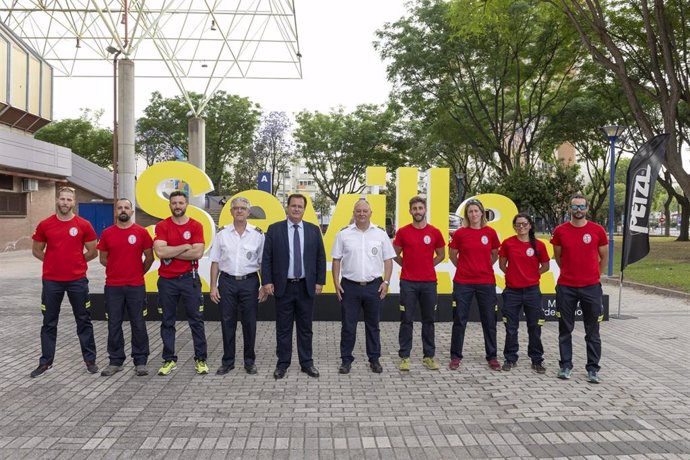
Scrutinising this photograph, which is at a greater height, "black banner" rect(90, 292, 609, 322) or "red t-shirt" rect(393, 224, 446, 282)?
"red t-shirt" rect(393, 224, 446, 282)

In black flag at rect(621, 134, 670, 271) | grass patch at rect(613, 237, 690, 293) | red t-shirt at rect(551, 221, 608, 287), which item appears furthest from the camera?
grass patch at rect(613, 237, 690, 293)

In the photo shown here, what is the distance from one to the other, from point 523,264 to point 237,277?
310 centimetres

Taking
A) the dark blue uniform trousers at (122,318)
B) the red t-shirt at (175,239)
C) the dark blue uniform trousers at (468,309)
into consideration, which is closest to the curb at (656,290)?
the dark blue uniform trousers at (468,309)

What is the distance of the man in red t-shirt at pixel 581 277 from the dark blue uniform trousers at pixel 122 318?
440 centimetres

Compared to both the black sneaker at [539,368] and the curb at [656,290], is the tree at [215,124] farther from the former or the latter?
the black sneaker at [539,368]

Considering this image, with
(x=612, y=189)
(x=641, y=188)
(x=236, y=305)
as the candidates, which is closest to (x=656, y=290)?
(x=612, y=189)

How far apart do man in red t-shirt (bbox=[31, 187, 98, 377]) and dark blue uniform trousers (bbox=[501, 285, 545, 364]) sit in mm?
4496

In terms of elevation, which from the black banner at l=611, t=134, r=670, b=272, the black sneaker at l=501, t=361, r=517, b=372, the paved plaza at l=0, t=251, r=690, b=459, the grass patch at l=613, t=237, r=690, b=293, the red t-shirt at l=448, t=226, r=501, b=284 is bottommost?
the paved plaza at l=0, t=251, r=690, b=459

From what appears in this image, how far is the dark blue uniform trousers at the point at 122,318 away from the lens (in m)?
5.85

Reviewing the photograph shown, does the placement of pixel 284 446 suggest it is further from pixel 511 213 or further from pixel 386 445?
pixel 511 213

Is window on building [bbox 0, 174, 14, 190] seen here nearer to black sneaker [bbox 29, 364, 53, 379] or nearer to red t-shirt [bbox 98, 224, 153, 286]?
black sneaker [bbox 29, 364, 53, 379]

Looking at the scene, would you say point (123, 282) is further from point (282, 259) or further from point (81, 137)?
point (81, 137)

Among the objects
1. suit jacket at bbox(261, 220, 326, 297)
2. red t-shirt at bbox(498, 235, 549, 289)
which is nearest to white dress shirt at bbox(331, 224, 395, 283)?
suit jacket at bbox(261, 220, 326, 297)

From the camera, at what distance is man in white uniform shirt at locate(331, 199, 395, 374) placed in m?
5.97
